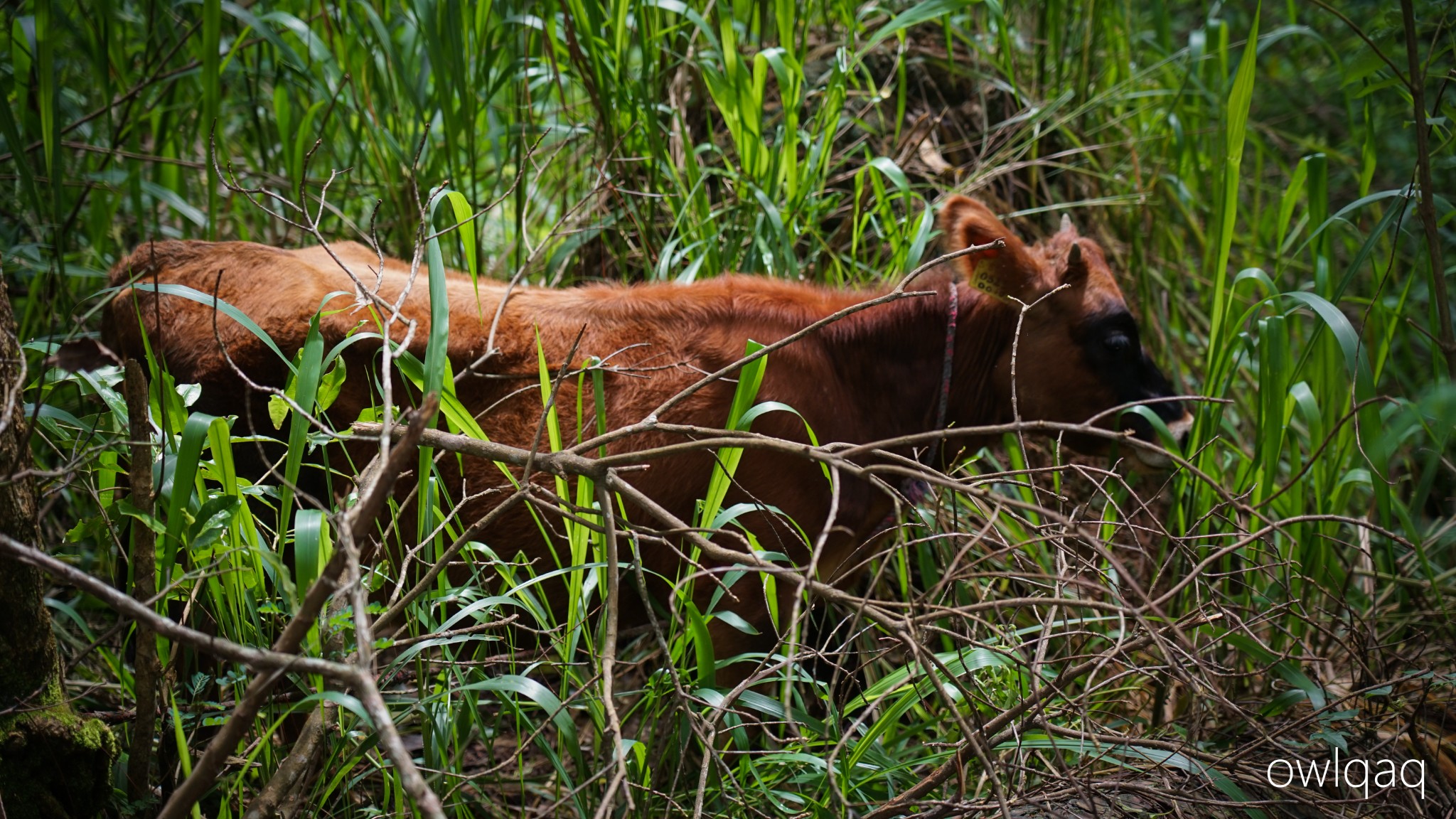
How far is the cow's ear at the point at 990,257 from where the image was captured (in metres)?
2.99

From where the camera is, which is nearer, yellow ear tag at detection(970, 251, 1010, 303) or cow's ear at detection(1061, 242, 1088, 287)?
cow's ear at detection(1061, 242, 1088, 287)

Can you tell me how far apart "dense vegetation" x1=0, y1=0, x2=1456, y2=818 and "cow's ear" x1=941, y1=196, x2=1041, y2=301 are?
0.19 meters

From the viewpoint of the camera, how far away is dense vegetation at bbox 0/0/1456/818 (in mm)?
1778

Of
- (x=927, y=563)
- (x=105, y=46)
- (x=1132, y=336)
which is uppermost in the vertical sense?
(x=105, y=46)

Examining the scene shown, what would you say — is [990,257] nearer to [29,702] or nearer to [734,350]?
[734,350]

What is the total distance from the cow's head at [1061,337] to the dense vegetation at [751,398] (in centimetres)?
19

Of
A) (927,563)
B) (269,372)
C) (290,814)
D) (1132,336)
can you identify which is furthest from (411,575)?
(1132,336)

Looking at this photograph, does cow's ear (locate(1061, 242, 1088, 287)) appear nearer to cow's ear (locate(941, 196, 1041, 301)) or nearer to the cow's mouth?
cow's ear (locate(941, 196, 1041, 301))

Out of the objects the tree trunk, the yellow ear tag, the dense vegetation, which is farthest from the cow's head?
the tree trunk

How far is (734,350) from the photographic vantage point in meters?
2.78

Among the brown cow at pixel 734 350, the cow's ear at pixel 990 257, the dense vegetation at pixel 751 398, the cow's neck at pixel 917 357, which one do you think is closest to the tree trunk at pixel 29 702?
the dense vegetation at pixel 751 398

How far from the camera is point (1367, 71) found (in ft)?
7.80

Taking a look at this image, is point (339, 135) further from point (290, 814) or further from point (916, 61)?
point (290, 814)

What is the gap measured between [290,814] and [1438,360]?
116 inches
